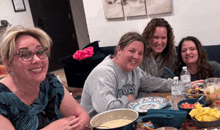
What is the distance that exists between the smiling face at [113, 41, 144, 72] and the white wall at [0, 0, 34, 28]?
4525mm

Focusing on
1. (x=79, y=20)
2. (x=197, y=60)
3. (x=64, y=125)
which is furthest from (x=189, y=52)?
(x=79, y=20)

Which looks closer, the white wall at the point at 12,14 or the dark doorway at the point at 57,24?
the white wall at the point at 12,14

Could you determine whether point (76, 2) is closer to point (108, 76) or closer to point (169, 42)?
point (169, 42)

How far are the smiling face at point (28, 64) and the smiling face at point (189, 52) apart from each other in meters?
1.44

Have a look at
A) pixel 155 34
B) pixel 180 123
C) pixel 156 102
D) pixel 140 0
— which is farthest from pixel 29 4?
pixel 180 123

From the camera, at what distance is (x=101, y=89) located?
4.52 ft

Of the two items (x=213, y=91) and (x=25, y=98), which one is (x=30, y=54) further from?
(x=213, y=91)

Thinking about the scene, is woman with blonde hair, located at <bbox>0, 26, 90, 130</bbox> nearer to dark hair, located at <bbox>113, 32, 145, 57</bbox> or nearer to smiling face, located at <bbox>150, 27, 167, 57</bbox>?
dark hair, located at <bbox>113, 32, 145, 57</bbox>

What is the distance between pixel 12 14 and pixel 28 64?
4832 mm

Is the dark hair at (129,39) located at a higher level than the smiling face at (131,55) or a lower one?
higher

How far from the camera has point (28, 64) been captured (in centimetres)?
107

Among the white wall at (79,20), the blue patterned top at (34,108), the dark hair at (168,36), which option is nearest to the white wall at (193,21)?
the dark hair at (168,36)

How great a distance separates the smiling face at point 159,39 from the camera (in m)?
2.18

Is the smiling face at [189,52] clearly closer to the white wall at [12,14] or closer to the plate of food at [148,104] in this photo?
the plate of food at [148,104]
